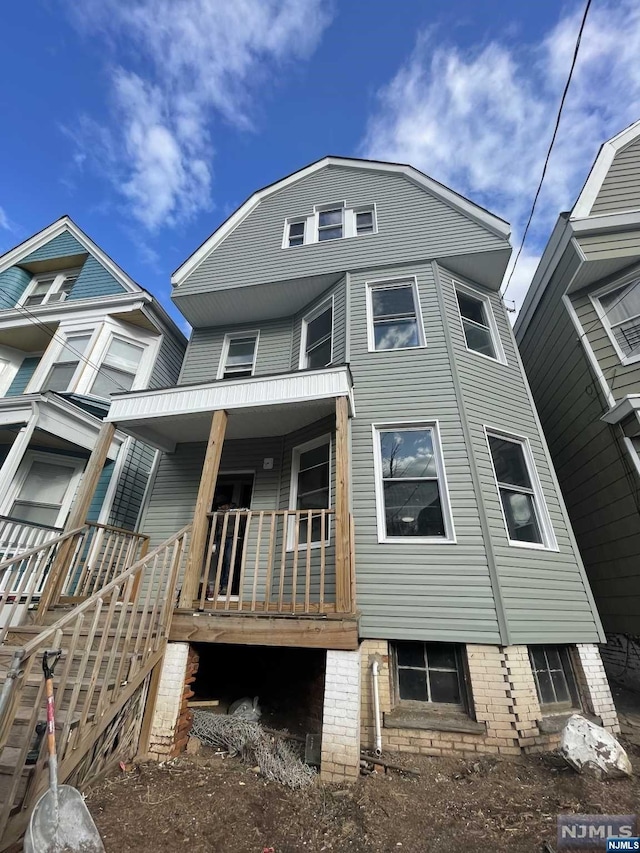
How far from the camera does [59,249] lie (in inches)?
446

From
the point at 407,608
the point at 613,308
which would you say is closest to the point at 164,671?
the point at 407,608

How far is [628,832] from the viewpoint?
104 inches

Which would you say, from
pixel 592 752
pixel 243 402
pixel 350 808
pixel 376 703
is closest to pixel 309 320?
pixel 243 402

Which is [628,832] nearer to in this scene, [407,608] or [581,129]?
[407,608]

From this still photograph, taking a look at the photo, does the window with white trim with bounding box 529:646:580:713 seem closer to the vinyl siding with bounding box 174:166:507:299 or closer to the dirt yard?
the dirt yard

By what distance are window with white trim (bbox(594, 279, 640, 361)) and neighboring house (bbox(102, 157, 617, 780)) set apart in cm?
175

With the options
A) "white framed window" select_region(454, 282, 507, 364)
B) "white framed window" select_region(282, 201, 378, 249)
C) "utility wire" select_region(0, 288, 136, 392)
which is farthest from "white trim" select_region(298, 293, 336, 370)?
"utility wire" select_region(0, 288, 136, 392)

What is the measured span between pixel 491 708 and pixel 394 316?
6.24m

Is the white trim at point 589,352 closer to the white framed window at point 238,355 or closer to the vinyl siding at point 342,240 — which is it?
the vinyl siding at point 342,240

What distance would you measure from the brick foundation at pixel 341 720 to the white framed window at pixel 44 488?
6.13 meters

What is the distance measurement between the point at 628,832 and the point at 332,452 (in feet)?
15.6

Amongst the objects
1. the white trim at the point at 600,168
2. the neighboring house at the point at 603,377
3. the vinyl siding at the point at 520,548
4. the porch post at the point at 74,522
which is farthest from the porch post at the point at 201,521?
the white trim at the point at 600,168

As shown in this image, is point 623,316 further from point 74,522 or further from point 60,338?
point 60,338

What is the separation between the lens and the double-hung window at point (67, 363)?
888cm
